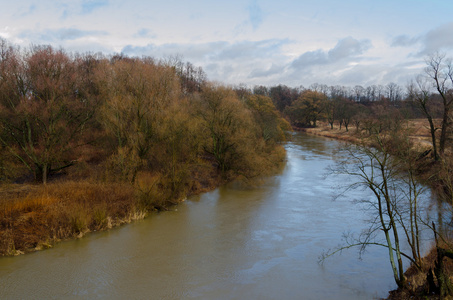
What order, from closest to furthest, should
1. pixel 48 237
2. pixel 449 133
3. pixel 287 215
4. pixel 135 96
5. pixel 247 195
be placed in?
pixel 48 237, pixel 287 215, pixel 135 96, pixel 247 195, pixel 449 133

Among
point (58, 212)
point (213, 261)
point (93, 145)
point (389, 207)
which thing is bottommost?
point (213, 261)

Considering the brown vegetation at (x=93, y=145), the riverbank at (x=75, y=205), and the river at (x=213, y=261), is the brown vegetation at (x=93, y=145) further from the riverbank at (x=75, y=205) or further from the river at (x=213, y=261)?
the river at (x=213, y=261)

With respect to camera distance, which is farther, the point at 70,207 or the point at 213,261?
the point at 70,207

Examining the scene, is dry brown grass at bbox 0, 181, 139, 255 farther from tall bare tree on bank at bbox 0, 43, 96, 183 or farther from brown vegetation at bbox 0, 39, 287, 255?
tall bare tree on bank at bbox 0, 43, 96, 183

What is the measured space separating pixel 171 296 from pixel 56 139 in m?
14.0

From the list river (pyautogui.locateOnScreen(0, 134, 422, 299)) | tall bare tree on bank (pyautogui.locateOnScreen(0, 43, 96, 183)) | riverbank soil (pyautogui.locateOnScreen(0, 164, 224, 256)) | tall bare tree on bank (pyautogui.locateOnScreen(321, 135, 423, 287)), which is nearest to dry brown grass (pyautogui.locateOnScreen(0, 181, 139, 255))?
riverbank soil (pyautogui.locateOnScreen(0, 164, 224, 256))

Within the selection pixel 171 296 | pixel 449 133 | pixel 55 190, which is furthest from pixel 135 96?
pixel 449 133

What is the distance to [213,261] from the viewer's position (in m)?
12.3

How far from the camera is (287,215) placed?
17.6m

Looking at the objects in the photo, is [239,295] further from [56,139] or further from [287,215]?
[56,139]

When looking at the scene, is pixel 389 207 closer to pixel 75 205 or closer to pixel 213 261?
pixel 213 261

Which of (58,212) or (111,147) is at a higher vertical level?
(111,147)

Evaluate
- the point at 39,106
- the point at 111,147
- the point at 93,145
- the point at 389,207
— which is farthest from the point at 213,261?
the point at 93,145

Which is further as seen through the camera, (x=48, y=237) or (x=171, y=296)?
(x=48, y=237)
